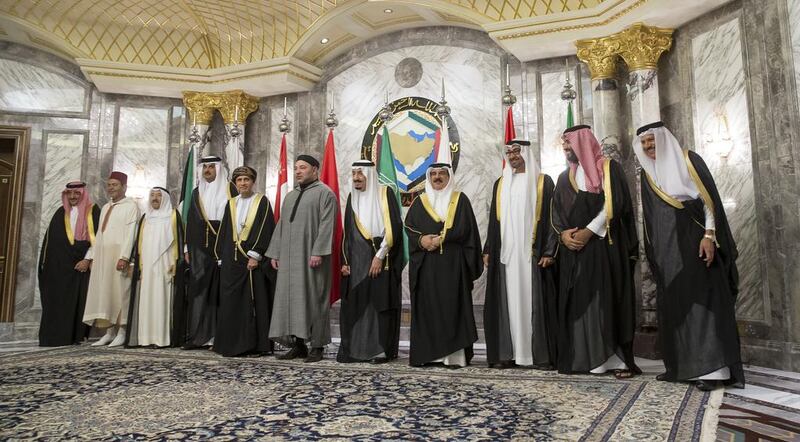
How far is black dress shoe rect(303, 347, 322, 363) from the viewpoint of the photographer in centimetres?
455

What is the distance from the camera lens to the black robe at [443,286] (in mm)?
4219

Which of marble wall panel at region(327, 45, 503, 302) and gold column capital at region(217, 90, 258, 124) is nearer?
marble wall panel at region(327, 45, 503, 302)

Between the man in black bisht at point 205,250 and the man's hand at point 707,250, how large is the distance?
3935 mm

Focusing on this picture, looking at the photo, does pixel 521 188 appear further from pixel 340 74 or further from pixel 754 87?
pixel 340 74

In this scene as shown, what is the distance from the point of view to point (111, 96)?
8.16 m

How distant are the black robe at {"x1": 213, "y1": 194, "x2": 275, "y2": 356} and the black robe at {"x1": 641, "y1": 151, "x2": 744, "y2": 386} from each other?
311 centimetres

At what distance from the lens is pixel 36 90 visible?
7969 millimetres

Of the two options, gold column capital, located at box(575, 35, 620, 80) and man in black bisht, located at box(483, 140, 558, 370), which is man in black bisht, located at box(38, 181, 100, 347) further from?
gold column capital, located at box(575, 35, 620, 80)

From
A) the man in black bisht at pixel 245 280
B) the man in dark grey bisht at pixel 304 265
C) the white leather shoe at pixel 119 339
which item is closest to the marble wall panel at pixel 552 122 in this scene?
the man in dark grey bisht at pixel 304 265

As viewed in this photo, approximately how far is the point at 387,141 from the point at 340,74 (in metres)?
2.04

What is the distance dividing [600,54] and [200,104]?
17.4 ft

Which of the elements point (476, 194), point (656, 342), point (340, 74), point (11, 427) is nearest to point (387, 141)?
point (476, 194)

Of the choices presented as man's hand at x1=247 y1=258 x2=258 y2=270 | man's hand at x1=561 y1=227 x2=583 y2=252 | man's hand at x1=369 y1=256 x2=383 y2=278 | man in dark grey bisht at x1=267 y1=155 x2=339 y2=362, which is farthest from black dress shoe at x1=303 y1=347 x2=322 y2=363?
man's hand at x1=561 y1=227 x2=583 y2=252

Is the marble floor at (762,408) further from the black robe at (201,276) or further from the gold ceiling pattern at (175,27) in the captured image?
the gold ceiling pattern at (175,27)
